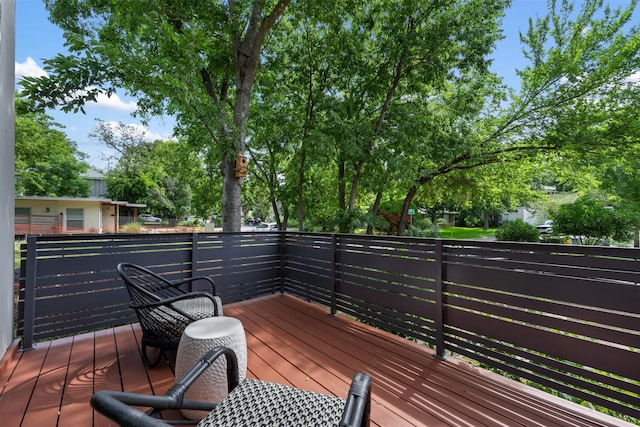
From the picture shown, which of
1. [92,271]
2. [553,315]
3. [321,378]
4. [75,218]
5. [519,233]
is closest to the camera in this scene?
[553,315]

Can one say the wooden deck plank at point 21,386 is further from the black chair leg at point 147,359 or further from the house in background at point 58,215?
the house in background at point 58,215

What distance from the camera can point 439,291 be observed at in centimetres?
265

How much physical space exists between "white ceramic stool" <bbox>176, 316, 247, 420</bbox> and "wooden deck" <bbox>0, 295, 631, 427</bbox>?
50cm

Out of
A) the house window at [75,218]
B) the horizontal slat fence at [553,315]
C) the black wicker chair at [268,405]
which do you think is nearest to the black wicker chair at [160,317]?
the black wicker chair at [268,405]

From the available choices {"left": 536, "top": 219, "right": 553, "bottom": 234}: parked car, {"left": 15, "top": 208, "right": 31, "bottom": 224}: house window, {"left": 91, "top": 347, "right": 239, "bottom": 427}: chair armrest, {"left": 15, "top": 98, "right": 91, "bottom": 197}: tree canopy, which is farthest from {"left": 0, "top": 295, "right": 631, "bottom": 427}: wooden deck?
{"left": 15, "top": 208, "right": 31, "bottom": 224}: house window

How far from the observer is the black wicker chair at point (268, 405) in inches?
38.6

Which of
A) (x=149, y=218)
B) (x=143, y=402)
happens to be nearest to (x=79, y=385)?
(x=143, y=402)

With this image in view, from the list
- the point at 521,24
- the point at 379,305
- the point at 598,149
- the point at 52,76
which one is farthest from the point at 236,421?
the point at 521,24

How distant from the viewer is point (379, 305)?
3.19 m

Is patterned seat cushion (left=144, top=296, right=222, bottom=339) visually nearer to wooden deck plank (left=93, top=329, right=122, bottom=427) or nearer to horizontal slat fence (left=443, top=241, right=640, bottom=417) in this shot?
wooden deck plank (left=93, top=329, right=122, bottom=427)

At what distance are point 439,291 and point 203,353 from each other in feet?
6.38

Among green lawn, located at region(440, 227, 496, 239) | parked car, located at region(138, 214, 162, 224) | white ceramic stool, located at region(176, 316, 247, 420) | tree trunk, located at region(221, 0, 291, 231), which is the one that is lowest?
green lawn, located at region(440, 227, 496, 239)

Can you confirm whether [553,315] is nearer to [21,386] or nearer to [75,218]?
[21,386]

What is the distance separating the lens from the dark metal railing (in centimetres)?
186
